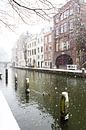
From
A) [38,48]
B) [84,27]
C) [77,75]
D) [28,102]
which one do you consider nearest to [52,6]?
[28,102]

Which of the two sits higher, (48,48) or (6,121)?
(48,48)

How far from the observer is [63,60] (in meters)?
54.8

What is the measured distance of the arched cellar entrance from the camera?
2068 inches

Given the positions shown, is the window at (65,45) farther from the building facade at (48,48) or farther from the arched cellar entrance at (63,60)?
the building facade at (48,48)

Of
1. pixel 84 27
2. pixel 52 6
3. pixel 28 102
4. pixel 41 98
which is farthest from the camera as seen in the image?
pixel 84 27

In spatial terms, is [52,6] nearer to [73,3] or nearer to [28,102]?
[73,3]

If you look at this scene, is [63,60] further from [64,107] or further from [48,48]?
[64,107]

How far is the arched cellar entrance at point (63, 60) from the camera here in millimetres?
52537

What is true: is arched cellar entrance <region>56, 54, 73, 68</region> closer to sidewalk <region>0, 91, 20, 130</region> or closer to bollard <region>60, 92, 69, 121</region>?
bollard <region>60, 92, 69, 121</region>

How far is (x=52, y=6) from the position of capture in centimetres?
712

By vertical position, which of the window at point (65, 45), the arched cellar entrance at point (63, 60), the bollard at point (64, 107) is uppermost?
the window at point (65, 45)

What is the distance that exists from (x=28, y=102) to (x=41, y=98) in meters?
A: 1.59

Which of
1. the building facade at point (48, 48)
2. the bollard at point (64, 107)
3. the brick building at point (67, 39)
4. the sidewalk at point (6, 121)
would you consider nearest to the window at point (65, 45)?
the brick building at point (67, 39)

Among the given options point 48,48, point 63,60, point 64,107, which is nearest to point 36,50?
point 48,48
